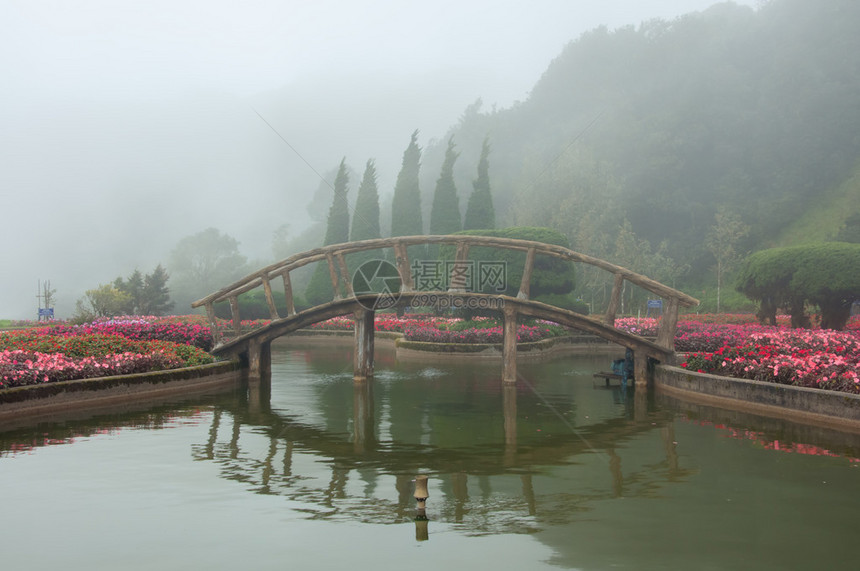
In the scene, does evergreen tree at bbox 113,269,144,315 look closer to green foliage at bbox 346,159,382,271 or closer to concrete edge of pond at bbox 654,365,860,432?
green foliage at bbox 346,159,382,271

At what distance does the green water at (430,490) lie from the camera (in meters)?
6.95

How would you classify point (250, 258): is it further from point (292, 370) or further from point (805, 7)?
point (292, 370)

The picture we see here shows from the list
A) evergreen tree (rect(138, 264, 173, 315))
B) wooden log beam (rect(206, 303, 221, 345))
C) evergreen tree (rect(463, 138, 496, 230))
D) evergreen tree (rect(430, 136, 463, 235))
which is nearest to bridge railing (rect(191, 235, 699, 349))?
wooden log beam (rect(206, 303, 221, 345))

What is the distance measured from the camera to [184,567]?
6.60 m

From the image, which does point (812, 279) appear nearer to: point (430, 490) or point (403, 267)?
point (403, 267)

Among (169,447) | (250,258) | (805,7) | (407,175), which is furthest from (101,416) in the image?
(250,258)

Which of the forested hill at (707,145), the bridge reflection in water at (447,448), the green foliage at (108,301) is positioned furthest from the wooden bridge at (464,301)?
the forested hill at (707,145)

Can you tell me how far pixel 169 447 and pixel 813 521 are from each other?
9.47 m

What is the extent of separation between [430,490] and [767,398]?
30.8 ft

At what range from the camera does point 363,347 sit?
838 inches

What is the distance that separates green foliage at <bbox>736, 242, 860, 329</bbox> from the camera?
85.8 feet

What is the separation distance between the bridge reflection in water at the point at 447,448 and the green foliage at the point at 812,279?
1202 cm

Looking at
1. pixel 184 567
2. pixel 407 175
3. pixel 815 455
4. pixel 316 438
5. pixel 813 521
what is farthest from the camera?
pixel 407 175

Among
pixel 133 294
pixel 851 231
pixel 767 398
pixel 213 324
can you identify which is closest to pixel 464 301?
pixel 213 324
